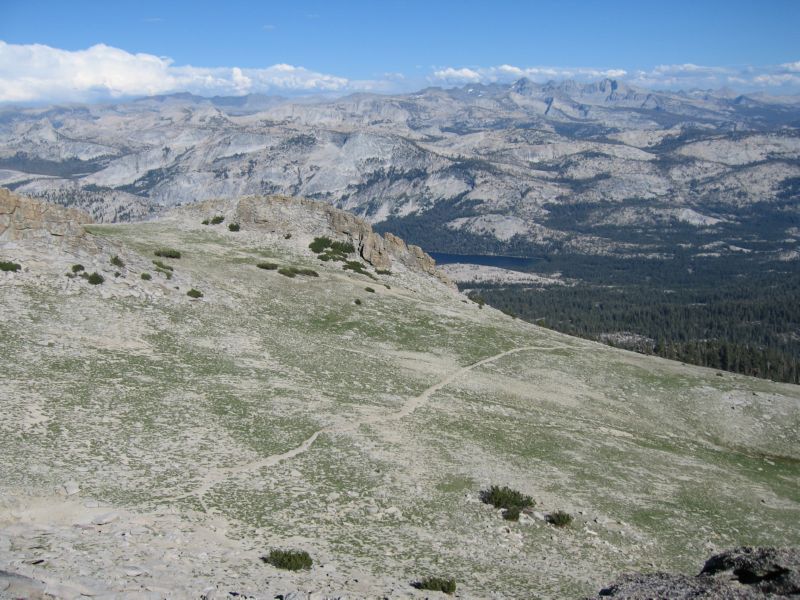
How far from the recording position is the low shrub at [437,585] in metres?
19.8

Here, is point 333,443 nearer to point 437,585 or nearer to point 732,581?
point 437,585

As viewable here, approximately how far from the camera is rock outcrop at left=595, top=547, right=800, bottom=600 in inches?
683

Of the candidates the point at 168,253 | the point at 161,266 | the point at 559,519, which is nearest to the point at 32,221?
the point at 161,266

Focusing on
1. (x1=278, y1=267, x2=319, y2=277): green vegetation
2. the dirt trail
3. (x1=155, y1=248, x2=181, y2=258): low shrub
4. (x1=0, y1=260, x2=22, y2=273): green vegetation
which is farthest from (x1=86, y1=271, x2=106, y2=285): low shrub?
the dirt trail

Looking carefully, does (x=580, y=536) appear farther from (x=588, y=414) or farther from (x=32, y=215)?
(x=32, y=215)

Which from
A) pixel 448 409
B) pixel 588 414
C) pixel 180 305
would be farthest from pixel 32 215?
pixel 588 414

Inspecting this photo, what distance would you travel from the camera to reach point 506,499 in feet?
89.5

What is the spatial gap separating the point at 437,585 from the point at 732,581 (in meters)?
8.85

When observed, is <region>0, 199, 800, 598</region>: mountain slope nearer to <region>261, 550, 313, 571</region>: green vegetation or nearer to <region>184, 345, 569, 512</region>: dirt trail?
<region>184, 345, 569, 512</region>: dirt trail

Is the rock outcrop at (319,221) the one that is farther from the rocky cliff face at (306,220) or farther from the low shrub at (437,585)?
the low shrub at (437,585)

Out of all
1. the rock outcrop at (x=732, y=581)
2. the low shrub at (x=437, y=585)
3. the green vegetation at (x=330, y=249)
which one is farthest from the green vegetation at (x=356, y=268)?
the rock outcrop at (x=732, y=581)

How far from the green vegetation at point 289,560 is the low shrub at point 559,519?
1099 centimetres

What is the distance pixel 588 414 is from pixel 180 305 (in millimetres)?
31407

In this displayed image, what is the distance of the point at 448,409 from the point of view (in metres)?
40.6
